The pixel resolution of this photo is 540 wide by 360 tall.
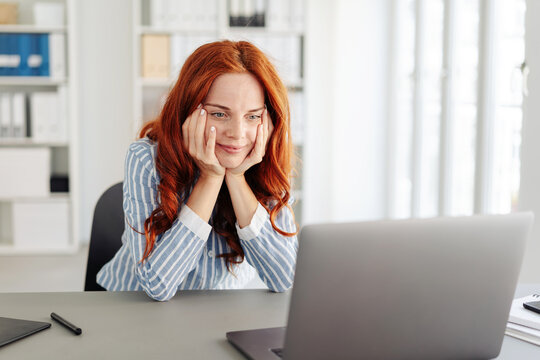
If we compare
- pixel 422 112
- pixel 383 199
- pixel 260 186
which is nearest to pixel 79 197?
pixel 383 199

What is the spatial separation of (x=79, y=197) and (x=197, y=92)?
11.1 feet

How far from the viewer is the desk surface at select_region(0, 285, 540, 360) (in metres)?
0.97

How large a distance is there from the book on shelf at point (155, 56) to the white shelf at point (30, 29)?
22.5 inches

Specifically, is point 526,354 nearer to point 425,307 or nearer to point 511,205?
point 425,307

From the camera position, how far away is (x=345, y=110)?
448cm

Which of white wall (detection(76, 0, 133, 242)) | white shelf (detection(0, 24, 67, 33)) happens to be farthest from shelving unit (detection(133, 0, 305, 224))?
white shelf (detection(0, 24, 67, 33))

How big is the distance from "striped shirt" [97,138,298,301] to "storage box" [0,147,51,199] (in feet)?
9.92

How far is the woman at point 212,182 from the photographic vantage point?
1.31 metres

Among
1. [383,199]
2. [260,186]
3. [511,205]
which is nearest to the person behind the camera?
[260,186]

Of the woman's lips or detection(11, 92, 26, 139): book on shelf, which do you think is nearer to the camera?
the woman's lips

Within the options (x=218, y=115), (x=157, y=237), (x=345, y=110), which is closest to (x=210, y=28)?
(x=345, y=110)

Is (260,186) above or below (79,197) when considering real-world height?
above

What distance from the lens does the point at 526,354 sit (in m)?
1.00

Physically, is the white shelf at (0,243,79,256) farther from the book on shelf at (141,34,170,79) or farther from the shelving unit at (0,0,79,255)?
the book on shelf at (141,34,170,79)
